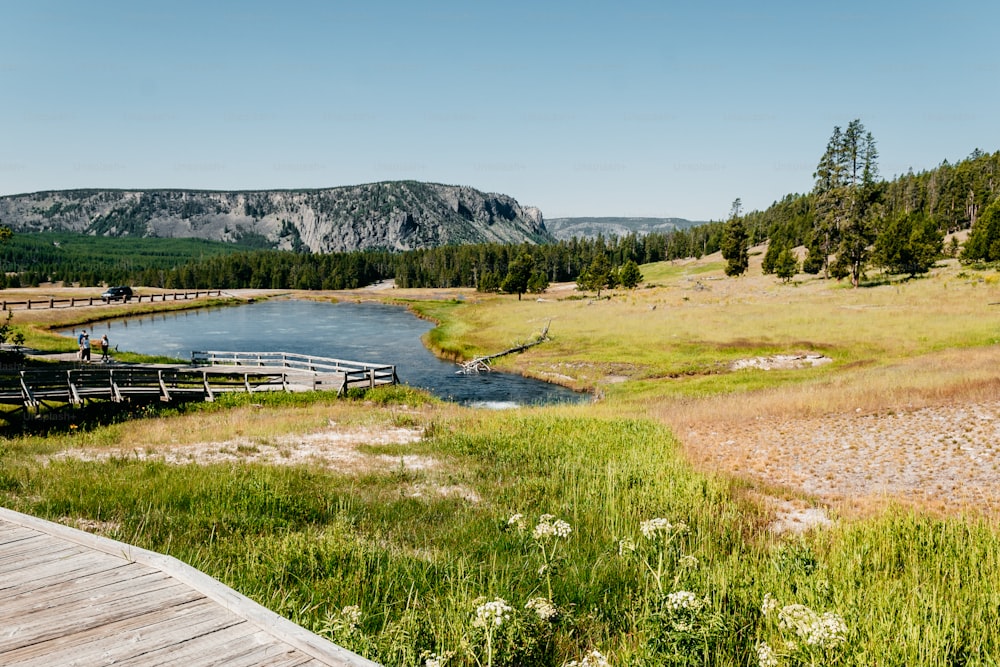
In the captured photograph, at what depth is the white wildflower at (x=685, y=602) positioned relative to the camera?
4234mm

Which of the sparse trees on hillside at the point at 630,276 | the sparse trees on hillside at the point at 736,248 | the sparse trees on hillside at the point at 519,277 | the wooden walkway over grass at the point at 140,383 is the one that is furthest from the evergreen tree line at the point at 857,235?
the wooden walkway over grass at the point at 140,383

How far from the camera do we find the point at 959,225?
129m

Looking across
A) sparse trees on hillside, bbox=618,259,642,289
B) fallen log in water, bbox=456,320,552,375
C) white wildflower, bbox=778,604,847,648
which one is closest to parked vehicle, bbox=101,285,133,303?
fallen log in water, bbox=456,320,552,375

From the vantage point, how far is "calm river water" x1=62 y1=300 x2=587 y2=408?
35.2 metres

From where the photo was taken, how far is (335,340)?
2420 inches

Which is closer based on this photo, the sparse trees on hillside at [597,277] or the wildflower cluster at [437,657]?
the wildflower cluster at [437,657]

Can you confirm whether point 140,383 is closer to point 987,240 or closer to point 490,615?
point 490,615

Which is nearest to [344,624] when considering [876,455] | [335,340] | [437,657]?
[437,657]

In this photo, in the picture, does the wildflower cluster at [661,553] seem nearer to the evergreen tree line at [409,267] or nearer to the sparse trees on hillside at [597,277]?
the sparse trees on hillside at [597,277]

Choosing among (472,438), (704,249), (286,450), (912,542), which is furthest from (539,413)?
(704,249)

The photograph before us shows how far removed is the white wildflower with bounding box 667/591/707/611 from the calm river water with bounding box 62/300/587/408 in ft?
86.7

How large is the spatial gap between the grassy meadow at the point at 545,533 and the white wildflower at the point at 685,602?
0.06ft

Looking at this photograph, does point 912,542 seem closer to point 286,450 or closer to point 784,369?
point 286,450

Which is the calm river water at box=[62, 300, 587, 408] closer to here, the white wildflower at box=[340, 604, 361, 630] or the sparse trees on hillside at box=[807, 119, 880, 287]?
the white wildflower at box=[340, 604, 361, 630]
